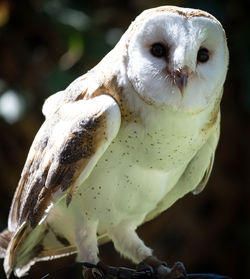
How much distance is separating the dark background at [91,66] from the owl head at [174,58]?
1.12 meters

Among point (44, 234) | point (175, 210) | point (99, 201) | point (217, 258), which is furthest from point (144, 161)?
point (217, 258)

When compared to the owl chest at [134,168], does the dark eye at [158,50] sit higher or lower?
higher

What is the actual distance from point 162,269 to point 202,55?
64 centimetres

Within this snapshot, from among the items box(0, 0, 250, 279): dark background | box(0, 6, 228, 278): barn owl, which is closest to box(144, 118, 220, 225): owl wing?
box(0, 6, 228, 278): barn owl

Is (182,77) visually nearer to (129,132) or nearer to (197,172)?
(129,132)

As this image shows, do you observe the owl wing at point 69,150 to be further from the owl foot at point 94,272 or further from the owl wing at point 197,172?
the owl wing at point 197,172

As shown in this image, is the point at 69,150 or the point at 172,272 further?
the point at 172,272

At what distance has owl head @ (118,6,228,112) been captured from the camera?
1554mm

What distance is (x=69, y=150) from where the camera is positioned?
62.3 inches

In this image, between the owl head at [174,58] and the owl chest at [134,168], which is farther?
the owl chest at [134,168]

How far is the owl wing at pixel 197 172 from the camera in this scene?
1843mm

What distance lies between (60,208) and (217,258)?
228 centimetres

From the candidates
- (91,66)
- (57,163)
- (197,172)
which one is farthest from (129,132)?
(91,66)

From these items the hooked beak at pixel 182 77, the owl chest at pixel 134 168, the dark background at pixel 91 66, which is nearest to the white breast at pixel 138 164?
the owl chest at pixel 134 168
